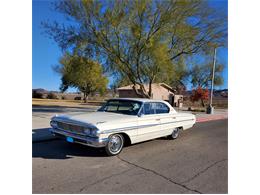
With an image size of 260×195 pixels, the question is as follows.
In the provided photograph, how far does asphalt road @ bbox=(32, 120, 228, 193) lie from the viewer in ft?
12.7

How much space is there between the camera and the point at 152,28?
14.8 meters

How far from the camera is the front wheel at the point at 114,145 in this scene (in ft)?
18.2

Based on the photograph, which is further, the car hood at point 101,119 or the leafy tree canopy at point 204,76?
the leafy tree canopy at point 204,76

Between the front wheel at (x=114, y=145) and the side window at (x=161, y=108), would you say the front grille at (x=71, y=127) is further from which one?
the side window at (x=161, y=108)

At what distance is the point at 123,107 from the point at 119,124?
1152mm

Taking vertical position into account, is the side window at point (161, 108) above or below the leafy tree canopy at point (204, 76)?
below

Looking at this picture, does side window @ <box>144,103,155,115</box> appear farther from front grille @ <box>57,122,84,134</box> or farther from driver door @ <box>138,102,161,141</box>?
front grille @ <box>57,122,84,134</box>

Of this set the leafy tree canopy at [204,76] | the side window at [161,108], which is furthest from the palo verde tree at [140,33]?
the leafy tree canopy at [204,76]

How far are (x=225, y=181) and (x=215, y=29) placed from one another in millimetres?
13610

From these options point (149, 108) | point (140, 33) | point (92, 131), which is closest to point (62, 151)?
point (92, 131)

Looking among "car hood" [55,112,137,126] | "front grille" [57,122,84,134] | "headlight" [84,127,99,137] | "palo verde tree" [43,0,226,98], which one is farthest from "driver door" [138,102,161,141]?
"palo verde tree" [43,0,226,98]

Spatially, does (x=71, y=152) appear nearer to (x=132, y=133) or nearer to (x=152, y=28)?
(x=132, y=133)

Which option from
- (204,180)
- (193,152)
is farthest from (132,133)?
(204,180)

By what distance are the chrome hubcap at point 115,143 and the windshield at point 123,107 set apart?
100 cm
